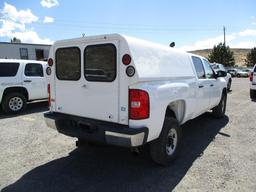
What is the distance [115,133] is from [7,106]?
618 cm

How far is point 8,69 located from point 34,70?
94 centimetres

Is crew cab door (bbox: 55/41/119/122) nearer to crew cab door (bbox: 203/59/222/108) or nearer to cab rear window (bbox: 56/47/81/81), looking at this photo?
cab rear window (bbox: 56/47/81/81)

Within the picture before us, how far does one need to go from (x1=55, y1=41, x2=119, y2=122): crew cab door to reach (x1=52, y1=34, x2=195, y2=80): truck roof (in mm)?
92

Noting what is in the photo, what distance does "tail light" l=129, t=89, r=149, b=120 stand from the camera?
3436 millimetres

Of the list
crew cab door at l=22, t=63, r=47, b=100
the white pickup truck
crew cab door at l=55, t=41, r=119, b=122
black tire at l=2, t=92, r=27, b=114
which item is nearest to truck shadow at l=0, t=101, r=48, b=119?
black tire at l=2, t=92, r=27, b=114

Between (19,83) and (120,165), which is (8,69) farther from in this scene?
(120,165)

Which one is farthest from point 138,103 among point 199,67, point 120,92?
point 199,67

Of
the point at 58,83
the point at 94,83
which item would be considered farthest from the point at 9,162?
the point at 94,83

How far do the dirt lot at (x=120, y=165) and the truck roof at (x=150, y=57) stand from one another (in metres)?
1.49

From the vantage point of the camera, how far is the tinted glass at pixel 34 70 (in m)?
8.89

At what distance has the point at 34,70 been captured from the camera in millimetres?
9125

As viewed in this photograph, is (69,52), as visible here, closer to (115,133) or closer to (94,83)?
(94,83)

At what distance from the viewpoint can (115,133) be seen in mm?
3455

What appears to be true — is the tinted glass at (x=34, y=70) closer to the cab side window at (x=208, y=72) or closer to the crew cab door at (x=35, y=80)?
the crew cab door at (x=35, y=80)
